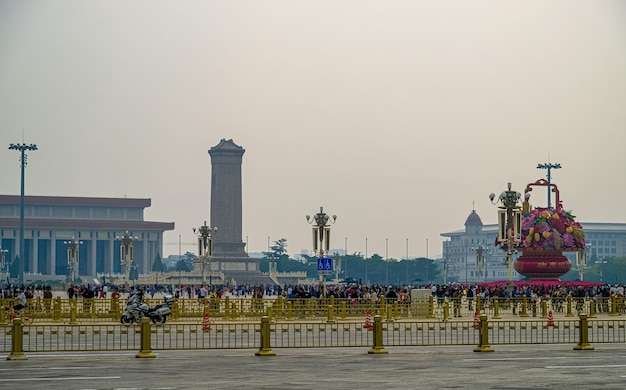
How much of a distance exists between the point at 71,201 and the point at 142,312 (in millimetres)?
153848

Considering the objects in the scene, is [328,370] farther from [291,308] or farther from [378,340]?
[291,308]

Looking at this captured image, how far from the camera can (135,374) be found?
2048cm

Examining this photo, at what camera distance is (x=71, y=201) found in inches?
7490

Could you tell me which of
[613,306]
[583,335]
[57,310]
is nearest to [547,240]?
[613,306]

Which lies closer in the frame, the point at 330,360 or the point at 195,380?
the point at 195,380

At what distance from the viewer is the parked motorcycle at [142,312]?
129ft

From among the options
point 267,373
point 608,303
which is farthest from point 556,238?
point 267,373

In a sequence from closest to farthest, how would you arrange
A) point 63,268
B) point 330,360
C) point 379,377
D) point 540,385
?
point 540,385, point 379,377, point 330,360, point 63,268

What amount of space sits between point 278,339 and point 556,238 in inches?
1979

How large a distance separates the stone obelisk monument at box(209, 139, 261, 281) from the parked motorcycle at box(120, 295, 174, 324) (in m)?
106

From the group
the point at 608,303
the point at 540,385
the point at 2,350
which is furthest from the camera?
the point at 608,303

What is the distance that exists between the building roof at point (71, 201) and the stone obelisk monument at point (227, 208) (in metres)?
46.8

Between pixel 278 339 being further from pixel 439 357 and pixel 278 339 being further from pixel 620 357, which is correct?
pixel 620 357

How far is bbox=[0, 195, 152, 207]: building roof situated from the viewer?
184 m
